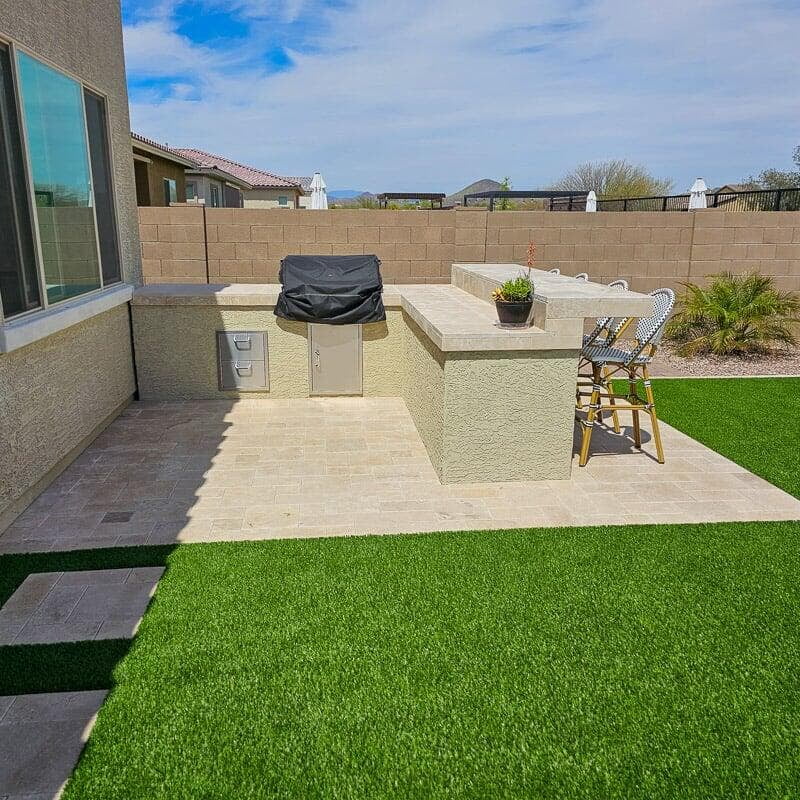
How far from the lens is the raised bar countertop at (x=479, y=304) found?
5.25m

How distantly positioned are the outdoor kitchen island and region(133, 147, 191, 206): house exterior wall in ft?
37.9

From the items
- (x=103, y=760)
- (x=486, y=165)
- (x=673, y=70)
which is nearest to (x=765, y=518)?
(x=103, y=760)

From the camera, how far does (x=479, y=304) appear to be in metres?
7.06

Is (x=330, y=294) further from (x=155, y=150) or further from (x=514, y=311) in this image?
(x=155, y=150)

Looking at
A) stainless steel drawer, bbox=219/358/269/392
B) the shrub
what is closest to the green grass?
stainless steel drawer, bbox=219/358/269/392

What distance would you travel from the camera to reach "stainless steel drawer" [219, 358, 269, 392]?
7727 millimetres

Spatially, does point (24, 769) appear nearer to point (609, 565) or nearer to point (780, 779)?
point (780, 779)

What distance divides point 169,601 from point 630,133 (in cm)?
2859

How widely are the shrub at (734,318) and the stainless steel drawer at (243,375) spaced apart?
6.49 meters

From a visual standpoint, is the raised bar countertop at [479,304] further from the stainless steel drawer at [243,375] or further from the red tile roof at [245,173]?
the red tile roof at [245,173]

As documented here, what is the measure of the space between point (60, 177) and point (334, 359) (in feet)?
10.9

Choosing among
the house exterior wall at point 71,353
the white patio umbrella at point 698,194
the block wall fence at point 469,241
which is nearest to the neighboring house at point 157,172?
the block wall fence at point 469,241

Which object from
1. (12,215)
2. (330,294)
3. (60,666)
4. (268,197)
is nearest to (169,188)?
(268,197)

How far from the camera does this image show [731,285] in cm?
1059
